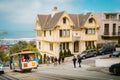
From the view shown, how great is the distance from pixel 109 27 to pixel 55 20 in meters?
15.8

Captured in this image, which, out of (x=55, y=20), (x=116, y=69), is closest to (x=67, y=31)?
(x=55, y=20)

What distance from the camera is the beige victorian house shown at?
56031 mm

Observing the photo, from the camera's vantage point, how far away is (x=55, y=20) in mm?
57469

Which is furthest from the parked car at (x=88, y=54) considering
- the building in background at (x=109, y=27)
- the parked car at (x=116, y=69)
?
the parked car at (x=116, y=69)

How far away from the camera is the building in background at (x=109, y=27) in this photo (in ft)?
217

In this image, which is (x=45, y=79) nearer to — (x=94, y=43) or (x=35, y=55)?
(x=35, y=55)

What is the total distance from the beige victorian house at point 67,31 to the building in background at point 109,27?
23.6ft

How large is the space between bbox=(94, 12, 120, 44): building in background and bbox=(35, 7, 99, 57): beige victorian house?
7183 millimetres

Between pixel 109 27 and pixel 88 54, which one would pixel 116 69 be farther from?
pixel 109 27

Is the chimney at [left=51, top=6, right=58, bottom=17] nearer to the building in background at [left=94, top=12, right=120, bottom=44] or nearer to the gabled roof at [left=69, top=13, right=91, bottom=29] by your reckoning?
the gabled roof at [left=69, top=13, right=91, bottom=29]

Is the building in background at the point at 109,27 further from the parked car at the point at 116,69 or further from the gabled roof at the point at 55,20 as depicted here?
the parked car at the point at 116,69

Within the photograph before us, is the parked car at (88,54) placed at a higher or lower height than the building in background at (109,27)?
lower

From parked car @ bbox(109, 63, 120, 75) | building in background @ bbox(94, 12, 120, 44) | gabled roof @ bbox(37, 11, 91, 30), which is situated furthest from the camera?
building in background @ bbox(94, 12, 120, 44)

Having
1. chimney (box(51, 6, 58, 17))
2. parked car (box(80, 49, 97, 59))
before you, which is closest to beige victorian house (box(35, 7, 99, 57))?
chimney (box(51, 6, 58, 17))
